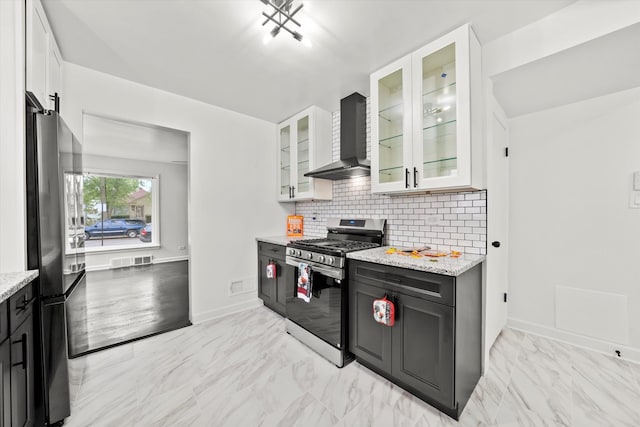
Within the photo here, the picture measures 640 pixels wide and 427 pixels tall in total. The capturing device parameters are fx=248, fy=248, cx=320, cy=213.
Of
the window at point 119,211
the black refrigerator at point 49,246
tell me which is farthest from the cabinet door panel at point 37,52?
the window at point 119,211

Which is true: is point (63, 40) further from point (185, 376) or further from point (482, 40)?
point (482, 40)

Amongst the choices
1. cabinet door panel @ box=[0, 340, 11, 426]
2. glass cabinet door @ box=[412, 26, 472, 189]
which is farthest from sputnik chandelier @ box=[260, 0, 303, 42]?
cabinet door panel @ box=[0, 340, 11, 426]

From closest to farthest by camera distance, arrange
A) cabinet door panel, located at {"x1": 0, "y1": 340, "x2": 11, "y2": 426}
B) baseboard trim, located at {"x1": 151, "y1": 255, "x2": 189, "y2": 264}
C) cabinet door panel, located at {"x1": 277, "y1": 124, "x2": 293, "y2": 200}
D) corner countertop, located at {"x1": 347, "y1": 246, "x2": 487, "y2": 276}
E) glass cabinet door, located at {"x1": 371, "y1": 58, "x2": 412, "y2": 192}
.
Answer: cabinet door panel, located at {"x1": 0, "y1": 340, "x2": 11, "y2": 426}, corner countertop, located at {"x1": 347, "y1": 246, "x2": 487, "y2": 276}, glass cabinet door, located at {"x1": 371, "y1": 58, "x2": 412, "y2": 192}, cabinet door panel, located at {"x1": 277, "y1": 124, "x2": 293, "y2": 200}, baseboard trim, located at {"x1": 151, "y1": 255, "x2": 189, "y2": 264}

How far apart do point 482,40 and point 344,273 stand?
6.97 ft

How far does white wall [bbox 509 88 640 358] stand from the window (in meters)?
7.35

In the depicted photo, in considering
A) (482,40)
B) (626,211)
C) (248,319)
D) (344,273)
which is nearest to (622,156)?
(626,211)

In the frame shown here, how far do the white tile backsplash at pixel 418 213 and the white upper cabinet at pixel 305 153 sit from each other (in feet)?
0.52

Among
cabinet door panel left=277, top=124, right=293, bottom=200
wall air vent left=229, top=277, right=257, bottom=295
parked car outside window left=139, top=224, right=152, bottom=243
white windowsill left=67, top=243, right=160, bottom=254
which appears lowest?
wall air vent left=229, top=277, right=257, bottom=295

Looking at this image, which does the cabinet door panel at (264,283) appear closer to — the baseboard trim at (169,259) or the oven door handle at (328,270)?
the oven door handle at (328,270)

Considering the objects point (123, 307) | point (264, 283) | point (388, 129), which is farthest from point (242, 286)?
point (388, 129)

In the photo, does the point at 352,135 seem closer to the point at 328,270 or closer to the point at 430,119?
the point at 430,119

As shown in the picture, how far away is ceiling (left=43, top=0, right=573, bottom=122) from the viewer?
1637 millimetres

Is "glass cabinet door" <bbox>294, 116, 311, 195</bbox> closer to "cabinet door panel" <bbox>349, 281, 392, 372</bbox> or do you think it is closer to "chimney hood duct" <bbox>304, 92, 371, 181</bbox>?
"chimney hood duct" <bbox>304, 92, 371, 181</bbox>

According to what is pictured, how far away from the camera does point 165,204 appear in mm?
6461
